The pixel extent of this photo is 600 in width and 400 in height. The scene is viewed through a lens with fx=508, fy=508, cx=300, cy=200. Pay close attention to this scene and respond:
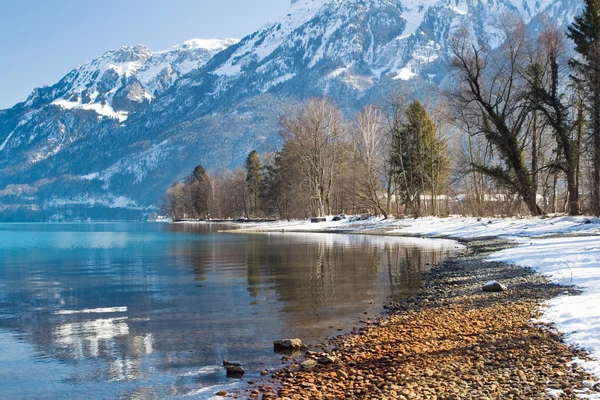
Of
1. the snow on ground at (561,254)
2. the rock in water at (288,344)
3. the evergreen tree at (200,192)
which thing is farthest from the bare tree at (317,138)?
the evergreen tree at (200,192)

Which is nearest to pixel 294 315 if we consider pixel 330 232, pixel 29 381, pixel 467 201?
pixel 29 381

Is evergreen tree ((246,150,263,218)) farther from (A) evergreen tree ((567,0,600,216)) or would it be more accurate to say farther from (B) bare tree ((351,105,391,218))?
(A) evergreen tree ((567,0,600,216))

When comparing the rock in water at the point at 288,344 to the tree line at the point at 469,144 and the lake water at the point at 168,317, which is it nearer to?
the lake water at the point at 168,317

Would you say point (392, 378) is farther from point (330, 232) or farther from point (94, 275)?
point (330, 232)

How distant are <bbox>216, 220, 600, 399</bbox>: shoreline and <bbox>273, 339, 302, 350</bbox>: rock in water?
48 cm

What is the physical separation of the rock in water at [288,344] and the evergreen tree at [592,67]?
28.6 metres

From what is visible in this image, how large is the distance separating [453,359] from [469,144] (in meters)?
48.6

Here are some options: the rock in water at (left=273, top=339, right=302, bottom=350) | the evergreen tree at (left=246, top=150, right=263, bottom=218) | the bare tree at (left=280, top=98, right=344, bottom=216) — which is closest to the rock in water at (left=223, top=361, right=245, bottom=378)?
the rock in water at (left=273, top=339, right=302, bottom=350)

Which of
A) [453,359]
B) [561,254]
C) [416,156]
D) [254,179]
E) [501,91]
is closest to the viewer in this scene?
[453,359]

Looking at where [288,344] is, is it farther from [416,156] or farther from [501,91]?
[416,156]

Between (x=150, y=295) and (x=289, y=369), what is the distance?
10.2 metres

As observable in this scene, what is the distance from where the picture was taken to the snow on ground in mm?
9453

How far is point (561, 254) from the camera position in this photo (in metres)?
19.4

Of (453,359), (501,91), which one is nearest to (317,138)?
(501,91)
